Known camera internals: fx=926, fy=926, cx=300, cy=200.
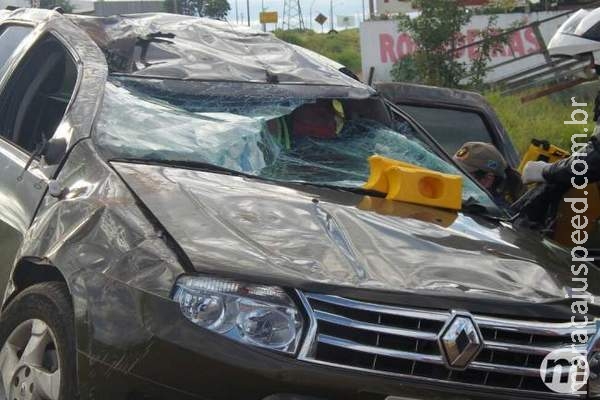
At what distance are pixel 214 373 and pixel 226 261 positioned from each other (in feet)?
1.06

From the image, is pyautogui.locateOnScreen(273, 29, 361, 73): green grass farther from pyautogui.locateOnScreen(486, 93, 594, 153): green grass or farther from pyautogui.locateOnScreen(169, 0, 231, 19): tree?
pyautogui.locateOnScreen(486, 93, 594, 153): green grass

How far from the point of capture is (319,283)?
8.50 ft

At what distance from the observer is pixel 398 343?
259 cm

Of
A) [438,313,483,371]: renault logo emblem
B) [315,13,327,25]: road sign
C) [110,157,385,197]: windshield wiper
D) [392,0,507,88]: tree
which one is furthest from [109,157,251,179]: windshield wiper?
[315,13,327,25]: road sign

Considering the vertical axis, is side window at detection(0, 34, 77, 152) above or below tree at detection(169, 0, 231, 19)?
below

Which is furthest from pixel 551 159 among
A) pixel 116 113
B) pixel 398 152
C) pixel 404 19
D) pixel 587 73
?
pixel 404 19

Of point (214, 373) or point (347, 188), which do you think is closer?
point (214, 373)

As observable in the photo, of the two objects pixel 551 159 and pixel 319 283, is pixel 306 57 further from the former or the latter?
pixel 319 283

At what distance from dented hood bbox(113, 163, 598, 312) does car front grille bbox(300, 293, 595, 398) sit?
69 millimetres

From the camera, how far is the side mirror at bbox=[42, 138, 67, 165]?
3384 mm

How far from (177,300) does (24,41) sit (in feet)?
7.43
